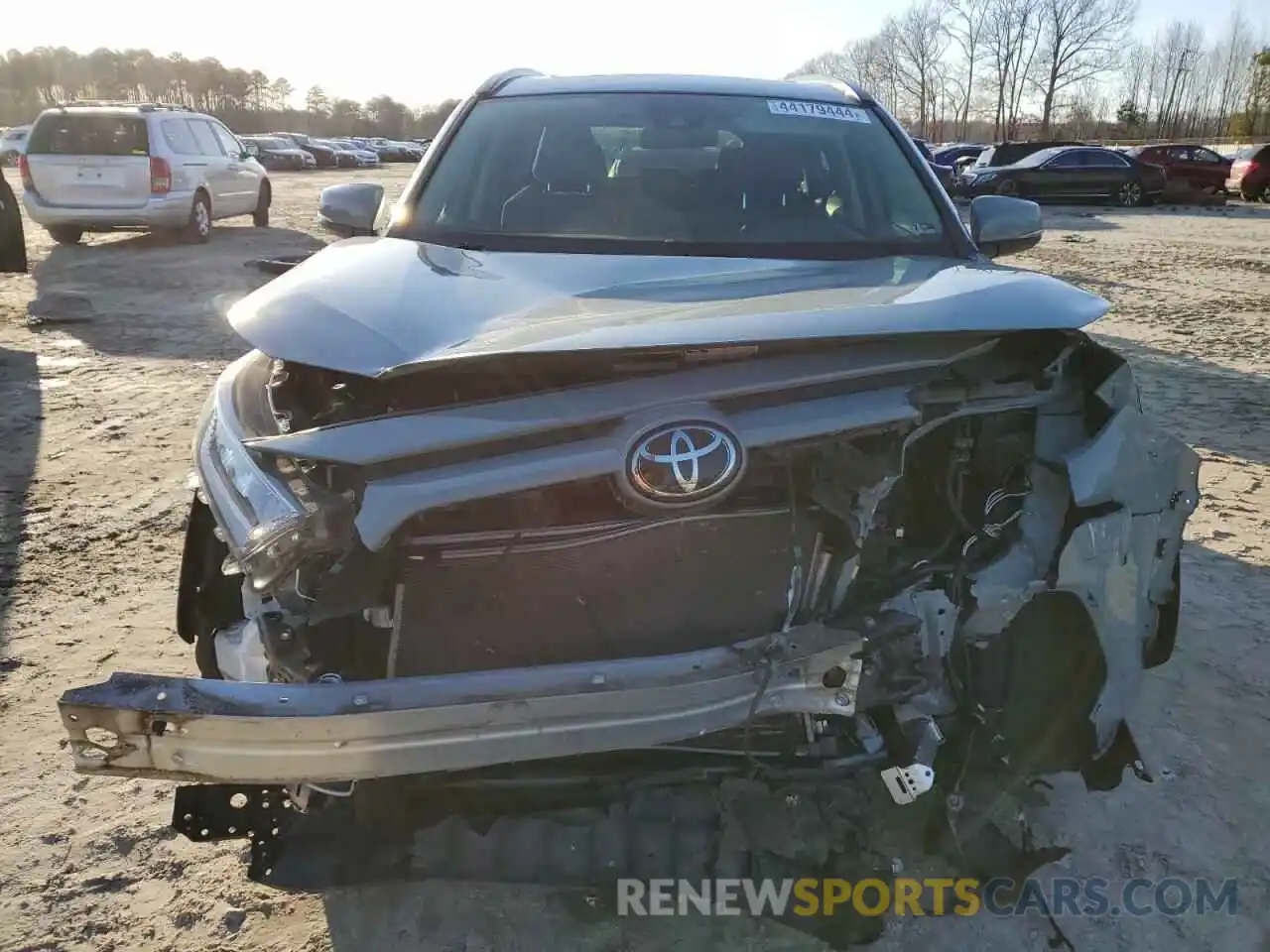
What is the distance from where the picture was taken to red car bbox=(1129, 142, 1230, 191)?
22.9 metres

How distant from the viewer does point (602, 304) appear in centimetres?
199

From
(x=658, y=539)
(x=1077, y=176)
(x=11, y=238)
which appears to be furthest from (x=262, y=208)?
(x=1077, y=176)

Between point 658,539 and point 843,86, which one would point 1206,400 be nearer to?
point 843,86

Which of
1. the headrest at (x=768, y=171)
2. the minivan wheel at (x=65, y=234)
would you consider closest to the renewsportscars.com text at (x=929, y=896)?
the headrest at (x=768, y=171)

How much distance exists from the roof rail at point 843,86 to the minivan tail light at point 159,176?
33.1 feet

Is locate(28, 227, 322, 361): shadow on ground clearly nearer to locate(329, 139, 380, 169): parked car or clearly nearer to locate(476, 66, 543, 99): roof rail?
locate(476, 66, 543, 99): roof rail

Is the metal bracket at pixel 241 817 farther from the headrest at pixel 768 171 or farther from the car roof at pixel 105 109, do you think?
the car roof at pixel 105 109

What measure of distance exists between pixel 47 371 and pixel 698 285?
612 cm

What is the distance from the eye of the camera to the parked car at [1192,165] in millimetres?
22875

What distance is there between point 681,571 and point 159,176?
11.9m

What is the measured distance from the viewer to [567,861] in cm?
190

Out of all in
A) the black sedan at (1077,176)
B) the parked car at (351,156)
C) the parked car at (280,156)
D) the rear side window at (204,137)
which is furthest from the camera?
the parked car at (351,156)

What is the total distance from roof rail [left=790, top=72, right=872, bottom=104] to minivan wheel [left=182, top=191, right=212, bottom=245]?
10816 millimetres

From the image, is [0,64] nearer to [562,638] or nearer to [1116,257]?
[1116,257]
